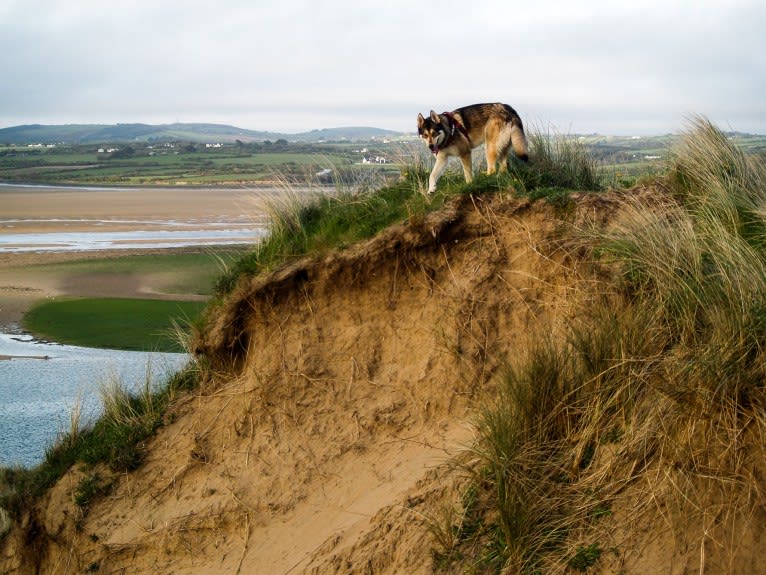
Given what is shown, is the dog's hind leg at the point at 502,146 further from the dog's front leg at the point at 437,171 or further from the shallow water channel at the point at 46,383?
the shallow water channel at the point at 46,383

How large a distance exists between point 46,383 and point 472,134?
13229mm

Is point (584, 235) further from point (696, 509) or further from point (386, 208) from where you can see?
point (696, 509)

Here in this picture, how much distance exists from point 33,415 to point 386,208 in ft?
35.8

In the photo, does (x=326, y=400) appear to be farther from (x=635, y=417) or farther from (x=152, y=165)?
(x=152, y=165)

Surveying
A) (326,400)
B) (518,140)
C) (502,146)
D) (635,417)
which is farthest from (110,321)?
(635,417)

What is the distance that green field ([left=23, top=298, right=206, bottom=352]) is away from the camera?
2402cm

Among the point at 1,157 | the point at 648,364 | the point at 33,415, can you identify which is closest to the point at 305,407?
the point at 648,364

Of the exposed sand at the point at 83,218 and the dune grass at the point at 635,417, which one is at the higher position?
the dune grass at the point at 635,417

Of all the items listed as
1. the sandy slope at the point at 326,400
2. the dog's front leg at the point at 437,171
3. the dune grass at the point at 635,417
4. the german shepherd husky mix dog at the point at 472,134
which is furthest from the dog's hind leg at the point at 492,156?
the dune grass at the point at 635,417

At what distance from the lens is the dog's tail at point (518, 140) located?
1043 cm

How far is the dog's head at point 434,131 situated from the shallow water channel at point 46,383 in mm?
5848

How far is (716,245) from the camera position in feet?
23.7

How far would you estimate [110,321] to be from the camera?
26.2 meters

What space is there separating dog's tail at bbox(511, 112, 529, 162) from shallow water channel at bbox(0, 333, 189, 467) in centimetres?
663
